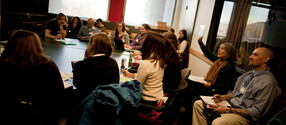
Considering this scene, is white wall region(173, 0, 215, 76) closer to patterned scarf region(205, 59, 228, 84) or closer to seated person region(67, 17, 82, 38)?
patterned scarf region(205, 59, 228, 84)

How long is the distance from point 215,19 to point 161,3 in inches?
157

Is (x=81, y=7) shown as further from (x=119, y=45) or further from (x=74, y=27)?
(x=119, y=45)

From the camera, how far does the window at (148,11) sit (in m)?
7.45

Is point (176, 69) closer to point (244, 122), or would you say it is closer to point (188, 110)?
point (244, 122)

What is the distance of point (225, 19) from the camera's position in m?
3.56

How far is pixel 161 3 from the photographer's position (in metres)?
7.57

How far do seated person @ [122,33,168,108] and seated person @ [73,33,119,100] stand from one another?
0.27 m

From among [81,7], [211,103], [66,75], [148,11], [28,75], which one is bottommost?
[211,103]

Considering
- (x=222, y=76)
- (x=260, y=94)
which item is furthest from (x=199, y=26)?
(x=260, y=94)

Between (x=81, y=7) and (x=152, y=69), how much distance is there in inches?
241

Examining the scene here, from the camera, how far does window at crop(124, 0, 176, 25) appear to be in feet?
24.4

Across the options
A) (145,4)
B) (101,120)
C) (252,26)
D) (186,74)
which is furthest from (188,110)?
(145,4)

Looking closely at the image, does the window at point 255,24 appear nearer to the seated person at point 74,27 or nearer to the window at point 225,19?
the window at point 225,19

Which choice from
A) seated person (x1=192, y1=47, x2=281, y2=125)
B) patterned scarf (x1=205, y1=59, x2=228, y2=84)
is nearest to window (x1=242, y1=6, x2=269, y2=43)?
patterned scarf (x1=205, y1=59, x2=228, y2=84)
